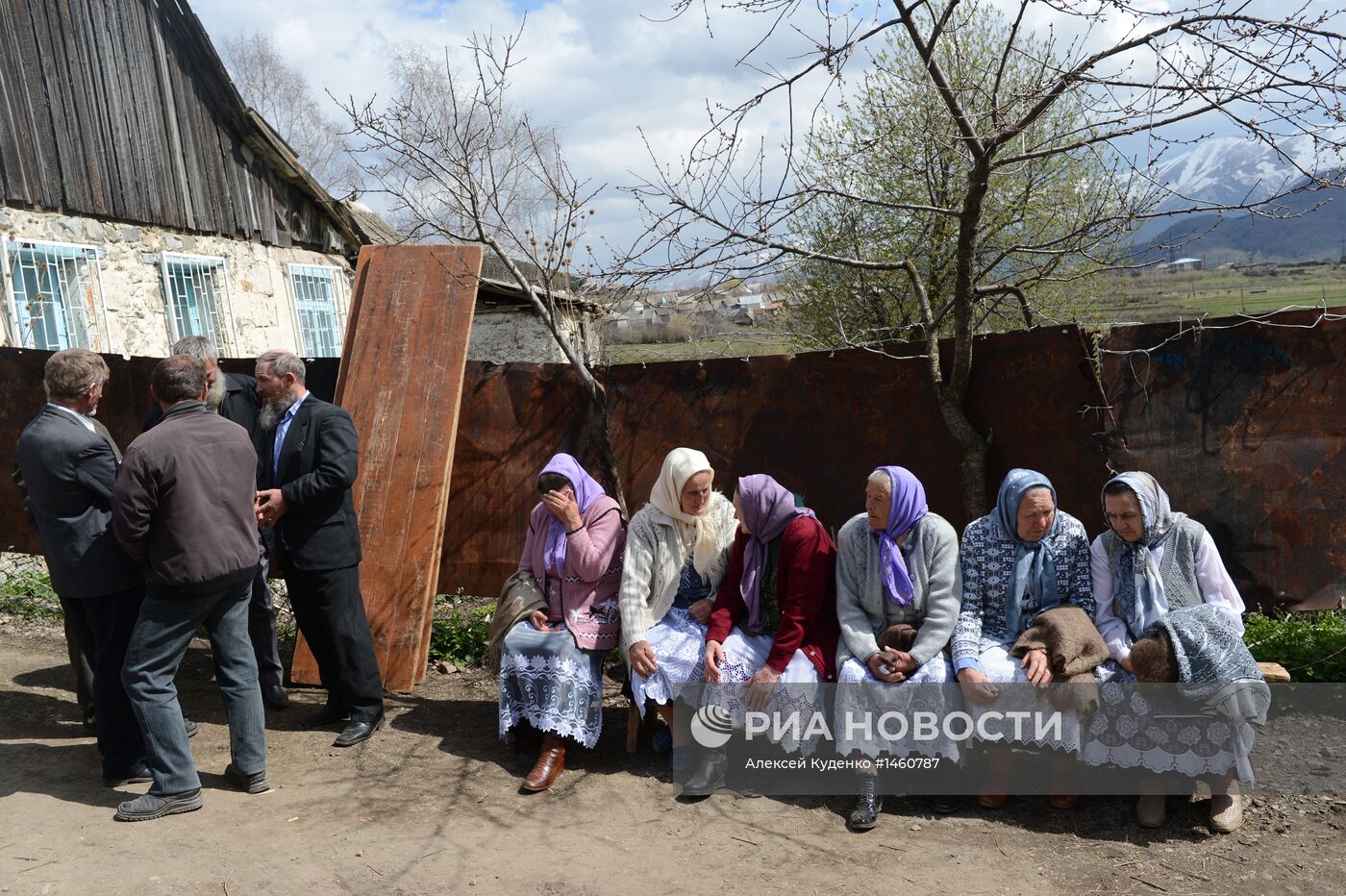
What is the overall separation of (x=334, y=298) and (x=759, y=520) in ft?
30.2

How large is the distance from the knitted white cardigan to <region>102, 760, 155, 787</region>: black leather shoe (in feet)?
6.81

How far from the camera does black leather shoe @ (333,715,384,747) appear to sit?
4434 mm

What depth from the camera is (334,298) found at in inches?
468

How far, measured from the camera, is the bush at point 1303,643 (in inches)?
169

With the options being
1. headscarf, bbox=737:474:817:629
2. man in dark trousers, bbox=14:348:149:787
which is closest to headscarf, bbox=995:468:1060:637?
headscarf, bbox=737:474:817:629

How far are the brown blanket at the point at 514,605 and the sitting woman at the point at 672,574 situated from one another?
474 mm

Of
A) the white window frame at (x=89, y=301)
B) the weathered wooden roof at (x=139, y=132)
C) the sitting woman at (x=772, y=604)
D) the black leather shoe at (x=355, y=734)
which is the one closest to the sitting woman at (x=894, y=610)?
the sitting woman at (x=772, y=604)

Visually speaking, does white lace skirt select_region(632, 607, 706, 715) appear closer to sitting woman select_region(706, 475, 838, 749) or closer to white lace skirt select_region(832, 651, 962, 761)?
sitting woman select_region(706, 475, 838, 749)

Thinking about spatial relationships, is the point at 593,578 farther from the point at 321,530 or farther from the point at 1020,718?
the point at 1020,718

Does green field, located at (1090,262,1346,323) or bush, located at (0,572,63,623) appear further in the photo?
green field, located at (1090,262,1346,323)

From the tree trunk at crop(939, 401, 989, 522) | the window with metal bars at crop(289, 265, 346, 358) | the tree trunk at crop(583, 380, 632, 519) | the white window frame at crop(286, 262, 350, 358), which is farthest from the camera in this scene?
the window with metal bars at crop(289, 265, 346, 358)

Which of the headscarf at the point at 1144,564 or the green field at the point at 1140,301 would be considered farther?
the green field at the point at 1140,301

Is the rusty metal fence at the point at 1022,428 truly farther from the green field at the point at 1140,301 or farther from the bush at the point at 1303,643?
the green field at the point at 1140,301

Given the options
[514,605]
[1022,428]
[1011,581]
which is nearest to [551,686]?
[514,605]
